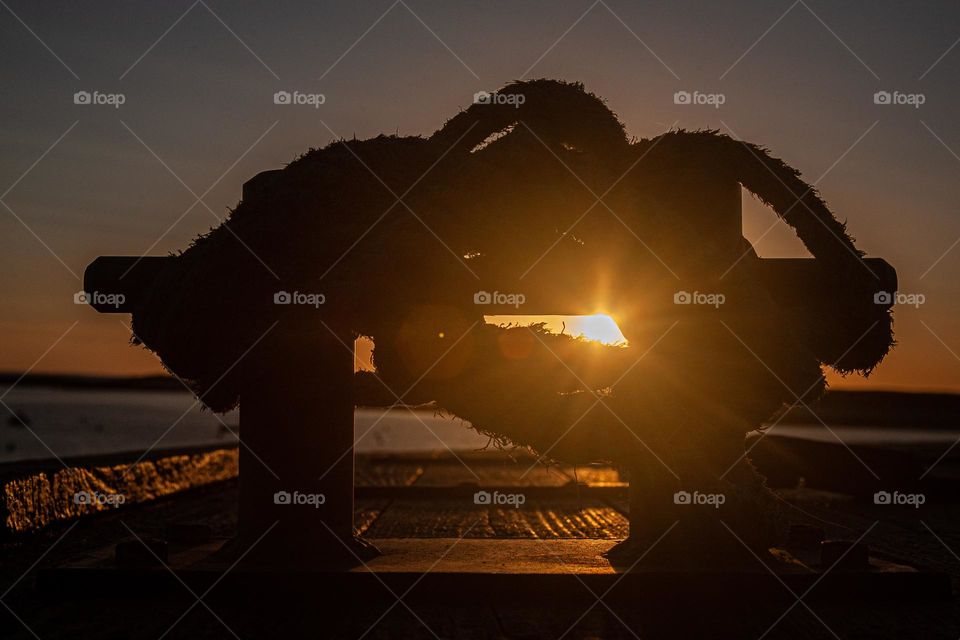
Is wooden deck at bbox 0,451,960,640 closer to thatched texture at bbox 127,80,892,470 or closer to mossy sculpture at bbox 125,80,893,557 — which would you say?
mossy sculpture at bbox 125,80,893,557

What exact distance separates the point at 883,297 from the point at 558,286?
82.4 inches

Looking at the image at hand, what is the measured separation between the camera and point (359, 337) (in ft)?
18.9

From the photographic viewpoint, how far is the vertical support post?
18.6 feet

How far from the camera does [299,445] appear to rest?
5.73 meters

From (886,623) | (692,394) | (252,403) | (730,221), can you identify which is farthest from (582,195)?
(886,623)

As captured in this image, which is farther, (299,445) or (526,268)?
(299,445)

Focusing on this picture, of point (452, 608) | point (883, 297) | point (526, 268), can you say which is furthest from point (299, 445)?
point (883, 297)

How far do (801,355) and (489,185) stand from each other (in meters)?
2.11

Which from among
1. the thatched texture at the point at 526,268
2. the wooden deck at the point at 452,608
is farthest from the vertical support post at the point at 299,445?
the wooden deck at the point at 452,608

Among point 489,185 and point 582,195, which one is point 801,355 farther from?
point 489,185

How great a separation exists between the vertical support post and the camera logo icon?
3228 millimetres

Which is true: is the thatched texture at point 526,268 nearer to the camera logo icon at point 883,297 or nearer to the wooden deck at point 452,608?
the camera logo icon at point 883,297

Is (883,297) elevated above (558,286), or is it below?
above

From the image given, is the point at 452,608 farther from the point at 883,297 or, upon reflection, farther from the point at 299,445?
the point at 883,297
